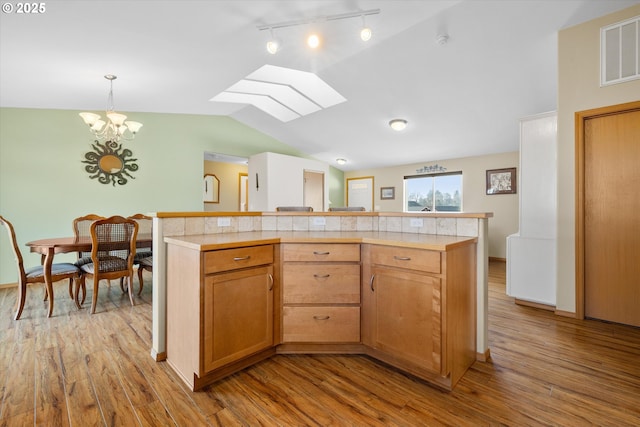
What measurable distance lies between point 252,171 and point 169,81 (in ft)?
9.06

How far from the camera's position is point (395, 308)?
1.83 m

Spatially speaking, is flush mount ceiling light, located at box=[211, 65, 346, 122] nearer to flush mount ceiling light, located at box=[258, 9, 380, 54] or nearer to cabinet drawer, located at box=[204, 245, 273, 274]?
flush mount ceiling light, located at box=[258, 9, 380, 54]

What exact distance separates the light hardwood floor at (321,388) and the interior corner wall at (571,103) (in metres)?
0.56

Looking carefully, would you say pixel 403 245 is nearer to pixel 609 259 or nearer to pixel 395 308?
pixel 395 308

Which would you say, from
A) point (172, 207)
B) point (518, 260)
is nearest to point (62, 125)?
point (172, 207)

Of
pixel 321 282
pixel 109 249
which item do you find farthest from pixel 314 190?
pixel 321 282

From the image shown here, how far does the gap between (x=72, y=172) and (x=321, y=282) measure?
4.54 metres

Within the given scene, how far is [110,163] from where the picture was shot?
450 centimetres

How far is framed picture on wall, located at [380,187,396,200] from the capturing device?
24.0ft

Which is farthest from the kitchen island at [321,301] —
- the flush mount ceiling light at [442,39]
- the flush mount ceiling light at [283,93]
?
the flush mount ceiling light at [283,93]

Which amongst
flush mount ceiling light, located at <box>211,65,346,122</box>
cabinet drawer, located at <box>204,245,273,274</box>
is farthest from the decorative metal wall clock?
cabinet drawer, located at <box>204,245,273,274</box>

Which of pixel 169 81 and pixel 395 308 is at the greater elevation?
pixel 169 81

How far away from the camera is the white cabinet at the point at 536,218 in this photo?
3006 mm

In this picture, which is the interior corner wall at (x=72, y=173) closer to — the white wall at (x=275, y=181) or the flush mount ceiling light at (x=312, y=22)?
the white wall at (x=275, y=181)
